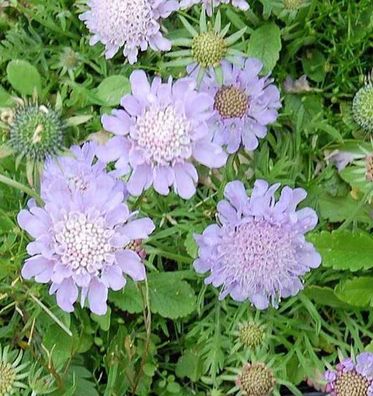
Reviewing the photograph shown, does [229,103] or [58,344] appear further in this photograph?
[58,344]

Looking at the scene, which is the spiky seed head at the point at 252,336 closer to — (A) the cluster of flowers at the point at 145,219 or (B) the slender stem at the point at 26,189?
(A) the cluster of flowers at the point at 145,219

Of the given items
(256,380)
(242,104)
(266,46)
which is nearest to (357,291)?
(256,380)

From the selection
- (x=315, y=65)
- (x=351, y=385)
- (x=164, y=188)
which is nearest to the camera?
(x=164, y=188)

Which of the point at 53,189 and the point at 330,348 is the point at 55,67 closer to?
the point at 53,189

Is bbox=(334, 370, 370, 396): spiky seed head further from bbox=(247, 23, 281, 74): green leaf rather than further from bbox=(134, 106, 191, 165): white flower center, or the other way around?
bbox=(247, 23, 281, 74): green leaf

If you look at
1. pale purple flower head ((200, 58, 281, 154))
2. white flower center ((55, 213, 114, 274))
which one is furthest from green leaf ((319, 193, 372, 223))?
white flower center ((55, 213, 114, 274))

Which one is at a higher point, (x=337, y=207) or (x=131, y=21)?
(x=131, y=21)

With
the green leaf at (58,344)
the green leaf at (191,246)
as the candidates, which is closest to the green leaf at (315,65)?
the green leaf at (191,246)

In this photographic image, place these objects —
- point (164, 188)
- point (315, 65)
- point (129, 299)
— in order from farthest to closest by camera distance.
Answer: point (315, 65) → point (129, 299) → point (164, 188)

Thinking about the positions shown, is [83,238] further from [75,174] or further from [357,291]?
[357,291]
